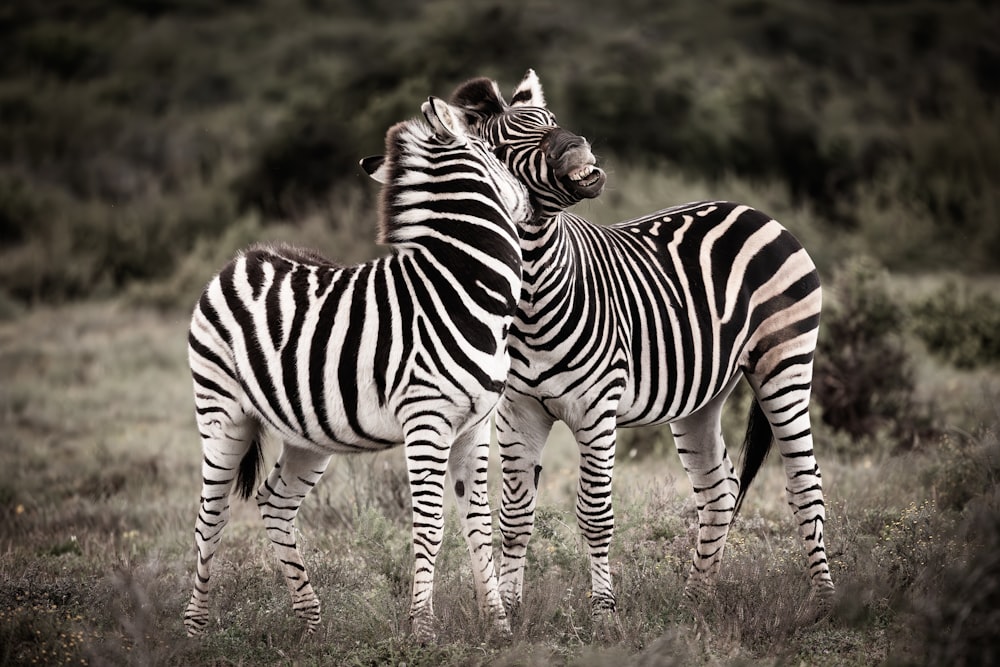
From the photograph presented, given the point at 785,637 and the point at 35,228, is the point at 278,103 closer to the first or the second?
the point at 35,228

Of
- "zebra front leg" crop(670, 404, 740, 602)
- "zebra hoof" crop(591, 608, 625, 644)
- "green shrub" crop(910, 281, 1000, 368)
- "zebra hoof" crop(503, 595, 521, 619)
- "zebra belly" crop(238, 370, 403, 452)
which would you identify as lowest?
"zebra hoof" crop(591, 608, 625, 644)

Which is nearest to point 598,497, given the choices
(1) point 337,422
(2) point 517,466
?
(2) point 517,466

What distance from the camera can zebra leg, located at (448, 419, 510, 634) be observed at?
189 inches

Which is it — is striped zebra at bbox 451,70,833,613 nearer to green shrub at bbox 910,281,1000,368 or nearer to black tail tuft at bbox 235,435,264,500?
black tail tuft at bbox 235,435,264,500

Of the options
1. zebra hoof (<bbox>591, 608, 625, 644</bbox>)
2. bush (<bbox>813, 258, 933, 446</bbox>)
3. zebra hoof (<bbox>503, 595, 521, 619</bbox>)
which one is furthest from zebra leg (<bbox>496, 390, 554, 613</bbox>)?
bush (<bbox>813, 258, 933, 446</bbox>)

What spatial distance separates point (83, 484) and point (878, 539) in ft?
22.0

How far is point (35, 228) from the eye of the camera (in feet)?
68.9

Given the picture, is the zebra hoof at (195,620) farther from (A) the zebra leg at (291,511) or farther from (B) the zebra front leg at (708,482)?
(B) the zebra front leg at (708,482)

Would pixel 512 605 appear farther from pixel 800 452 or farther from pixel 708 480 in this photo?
pixel 800 452

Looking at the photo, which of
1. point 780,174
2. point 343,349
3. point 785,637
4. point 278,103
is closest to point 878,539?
point 785,637

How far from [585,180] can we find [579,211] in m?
10.7

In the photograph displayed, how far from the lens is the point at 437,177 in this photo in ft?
15.9

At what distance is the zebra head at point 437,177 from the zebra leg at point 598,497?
1.05m

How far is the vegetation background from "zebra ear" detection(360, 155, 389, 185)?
82.4 inches
